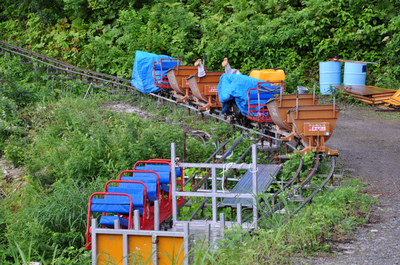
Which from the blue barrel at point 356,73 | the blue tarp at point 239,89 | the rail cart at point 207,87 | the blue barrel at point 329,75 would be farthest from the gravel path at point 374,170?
→ the rail cart at point 207,87

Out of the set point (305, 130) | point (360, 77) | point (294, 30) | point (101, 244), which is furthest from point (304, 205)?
point (294, 30)

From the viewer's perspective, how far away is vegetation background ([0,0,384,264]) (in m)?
7.59

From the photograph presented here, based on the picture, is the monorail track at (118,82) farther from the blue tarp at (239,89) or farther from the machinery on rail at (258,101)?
the blue tarp at (239,89)

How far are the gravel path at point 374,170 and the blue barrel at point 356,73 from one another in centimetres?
198

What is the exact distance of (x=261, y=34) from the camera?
20.6 meters

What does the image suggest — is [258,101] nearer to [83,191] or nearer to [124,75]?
[83,191]

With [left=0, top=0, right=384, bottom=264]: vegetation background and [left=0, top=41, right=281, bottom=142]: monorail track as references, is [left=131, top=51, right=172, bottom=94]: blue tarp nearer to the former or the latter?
[left=0, top=41, right=281, bottom=142]: monorail track

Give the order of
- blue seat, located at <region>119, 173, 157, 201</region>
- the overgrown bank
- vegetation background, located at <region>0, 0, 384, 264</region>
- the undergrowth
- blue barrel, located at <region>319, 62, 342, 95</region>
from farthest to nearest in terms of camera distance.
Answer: blue barrel, located at <region>319, 62, 342, 95</region>
blue seat, located at <region>119, 173, 157, 201</region>
vegetation background, located at <region>0, 0, 384, 264</region>
the overgrown bank
the undergrowth

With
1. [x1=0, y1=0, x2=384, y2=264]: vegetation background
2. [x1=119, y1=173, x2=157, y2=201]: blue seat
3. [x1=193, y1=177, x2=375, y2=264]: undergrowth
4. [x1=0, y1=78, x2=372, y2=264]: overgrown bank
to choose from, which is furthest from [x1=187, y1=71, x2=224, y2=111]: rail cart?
[x1=193, y1=177, x2=375, y2=264]: undergrowth

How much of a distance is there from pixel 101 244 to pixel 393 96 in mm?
11947

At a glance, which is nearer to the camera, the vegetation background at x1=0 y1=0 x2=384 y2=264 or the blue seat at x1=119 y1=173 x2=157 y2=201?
the vegetation background at x1=0 y1=0 x2=384 y2=264

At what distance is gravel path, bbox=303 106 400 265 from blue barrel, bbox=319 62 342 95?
2.15m

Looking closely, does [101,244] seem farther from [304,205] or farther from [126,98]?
[126,98]

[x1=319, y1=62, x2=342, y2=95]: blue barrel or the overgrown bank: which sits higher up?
[x1=319, y1=62, x2=342, y2=95]: blue barrel
